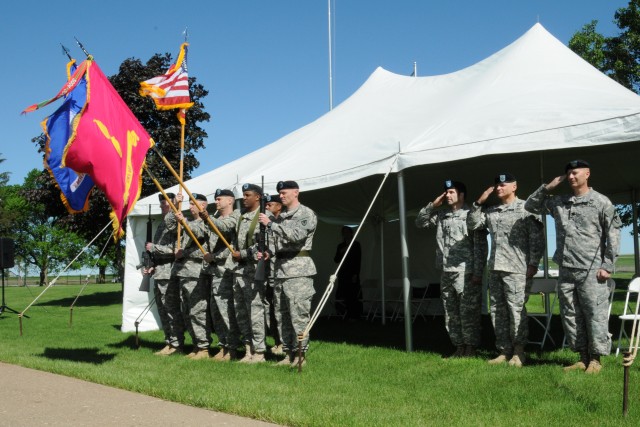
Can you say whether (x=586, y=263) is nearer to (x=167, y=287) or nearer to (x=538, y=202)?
(x=538, y=202)

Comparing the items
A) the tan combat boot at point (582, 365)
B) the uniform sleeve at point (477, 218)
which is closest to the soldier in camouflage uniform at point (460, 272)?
the uniform sleeve at point (477, 218)

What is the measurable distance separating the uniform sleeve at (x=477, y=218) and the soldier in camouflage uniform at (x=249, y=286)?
2343 millimetres

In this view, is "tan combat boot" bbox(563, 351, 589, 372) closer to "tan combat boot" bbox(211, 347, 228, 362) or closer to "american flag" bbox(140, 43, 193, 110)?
"tan combat boot" bbox(211, 347, 228, 362)

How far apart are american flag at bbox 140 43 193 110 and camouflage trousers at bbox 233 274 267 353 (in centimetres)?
232

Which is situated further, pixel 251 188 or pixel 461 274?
pixel 251 188

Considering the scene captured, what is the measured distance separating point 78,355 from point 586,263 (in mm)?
6080

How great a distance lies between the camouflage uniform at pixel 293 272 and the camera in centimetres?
711

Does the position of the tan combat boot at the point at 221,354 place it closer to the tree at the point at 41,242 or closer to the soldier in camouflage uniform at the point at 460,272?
the soldier in camouflage uniform at the point at 460,272

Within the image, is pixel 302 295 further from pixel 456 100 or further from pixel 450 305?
pixel 456 100

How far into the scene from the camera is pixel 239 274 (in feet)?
25.4

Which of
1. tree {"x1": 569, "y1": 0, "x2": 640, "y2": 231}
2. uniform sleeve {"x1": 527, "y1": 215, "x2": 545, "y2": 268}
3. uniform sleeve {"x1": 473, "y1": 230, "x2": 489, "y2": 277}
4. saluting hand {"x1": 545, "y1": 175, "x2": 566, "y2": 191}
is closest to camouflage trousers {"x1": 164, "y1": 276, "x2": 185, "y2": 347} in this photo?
uniform sleeve {"x1": 473, "y1": 230, "x2": 489, "y2": 277}

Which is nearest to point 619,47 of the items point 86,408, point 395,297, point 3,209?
point 395,297

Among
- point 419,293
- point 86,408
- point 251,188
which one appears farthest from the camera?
point 419,293

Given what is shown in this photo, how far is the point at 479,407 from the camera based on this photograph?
16.2ft
